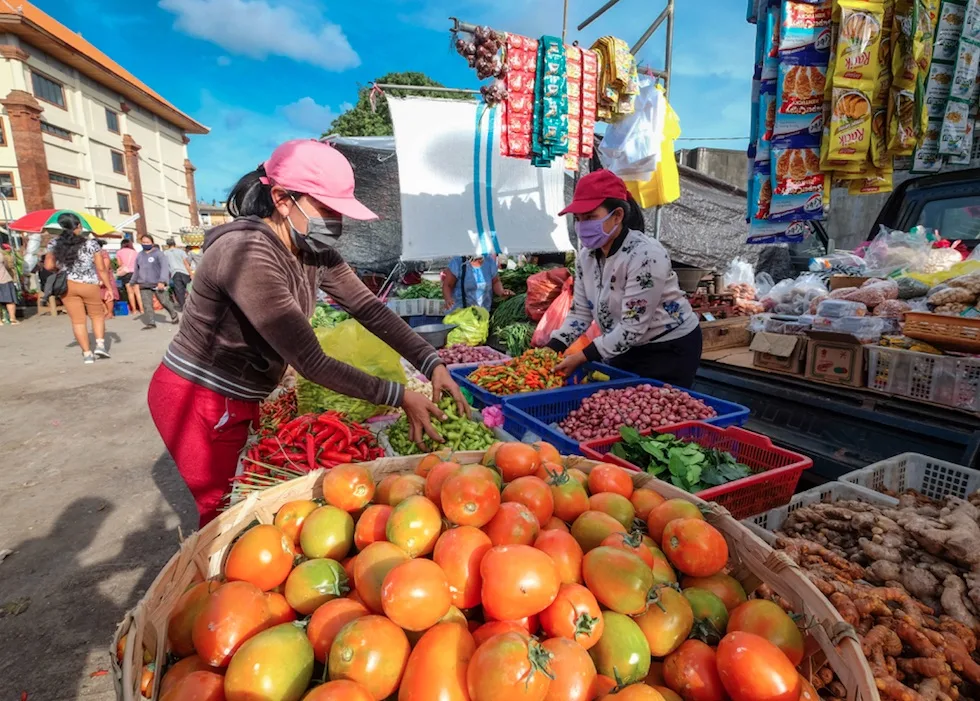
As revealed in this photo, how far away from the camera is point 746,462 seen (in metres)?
2.41

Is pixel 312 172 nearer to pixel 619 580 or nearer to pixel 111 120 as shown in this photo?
pixel 619 580

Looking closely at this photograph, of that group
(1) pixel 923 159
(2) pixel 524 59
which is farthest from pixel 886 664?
(2) pixel 524 59

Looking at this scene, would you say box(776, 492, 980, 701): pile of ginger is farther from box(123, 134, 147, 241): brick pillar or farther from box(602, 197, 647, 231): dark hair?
box(123, 134, 147, 241): brick pillar

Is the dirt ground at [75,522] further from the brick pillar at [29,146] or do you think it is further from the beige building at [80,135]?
the brick pillar at [29,146]

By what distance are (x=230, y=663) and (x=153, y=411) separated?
1.81 m

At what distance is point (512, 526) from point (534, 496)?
150 mm

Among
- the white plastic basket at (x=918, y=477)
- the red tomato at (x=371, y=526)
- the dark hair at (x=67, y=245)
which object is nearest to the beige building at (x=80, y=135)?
the dark hair at (x=67, y=245)

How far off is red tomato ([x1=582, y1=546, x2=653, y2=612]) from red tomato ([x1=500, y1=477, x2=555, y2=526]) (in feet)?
0.72

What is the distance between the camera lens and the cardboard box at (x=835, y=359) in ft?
10.5

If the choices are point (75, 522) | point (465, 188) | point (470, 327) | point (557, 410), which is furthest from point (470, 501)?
point (465, 188)

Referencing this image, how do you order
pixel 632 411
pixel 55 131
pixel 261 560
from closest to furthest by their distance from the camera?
pixel 261 560 < pixel 632 411 < pixel 55 131

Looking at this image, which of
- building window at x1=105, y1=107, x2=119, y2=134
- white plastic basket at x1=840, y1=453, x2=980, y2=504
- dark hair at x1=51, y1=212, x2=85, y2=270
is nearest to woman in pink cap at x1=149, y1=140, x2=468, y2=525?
white plastic basket at x1=840, y1=453, x2=980, y2=504

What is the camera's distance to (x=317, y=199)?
7.10ft

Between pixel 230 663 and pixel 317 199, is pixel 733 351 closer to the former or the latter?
pixel 317 199
